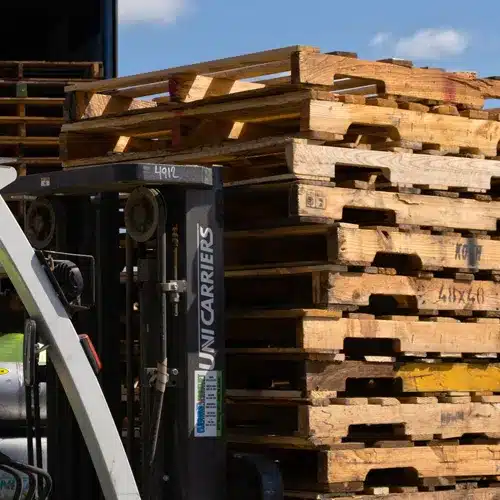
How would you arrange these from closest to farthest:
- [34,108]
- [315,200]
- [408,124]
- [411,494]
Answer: [315,200] → [411,494] → [408,124] → [34,108]

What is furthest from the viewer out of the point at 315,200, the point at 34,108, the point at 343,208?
the point at 34,108

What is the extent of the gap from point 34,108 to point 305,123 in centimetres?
523

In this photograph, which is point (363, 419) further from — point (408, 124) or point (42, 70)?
point (42, 70)

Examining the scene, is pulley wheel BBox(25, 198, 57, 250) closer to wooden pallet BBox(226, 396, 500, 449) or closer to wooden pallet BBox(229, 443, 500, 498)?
wooden pallet BBox(226, 396, 500, 449)

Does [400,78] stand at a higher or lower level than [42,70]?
lower

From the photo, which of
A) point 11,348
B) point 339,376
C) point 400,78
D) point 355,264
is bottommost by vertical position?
point 339,376

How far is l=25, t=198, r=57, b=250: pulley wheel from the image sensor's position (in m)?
5.96

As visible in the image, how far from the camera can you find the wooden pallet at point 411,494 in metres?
5.93

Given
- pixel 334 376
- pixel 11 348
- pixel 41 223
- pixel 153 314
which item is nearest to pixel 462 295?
pixel 334 376

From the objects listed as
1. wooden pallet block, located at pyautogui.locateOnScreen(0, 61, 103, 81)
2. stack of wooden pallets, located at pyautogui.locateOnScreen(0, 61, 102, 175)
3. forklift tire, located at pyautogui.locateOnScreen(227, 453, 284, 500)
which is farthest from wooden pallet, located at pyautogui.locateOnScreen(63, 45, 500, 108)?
wooden pallet block, located at pyautogui.locateOnScreen(0, 61, 103, 81)

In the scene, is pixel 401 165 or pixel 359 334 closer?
pixel 359 334

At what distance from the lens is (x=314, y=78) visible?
240 inches

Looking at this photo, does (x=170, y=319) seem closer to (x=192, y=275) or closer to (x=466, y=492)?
(x=192, y=275)

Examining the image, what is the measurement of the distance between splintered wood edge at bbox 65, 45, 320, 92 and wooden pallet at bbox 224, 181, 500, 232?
58 centimetres
